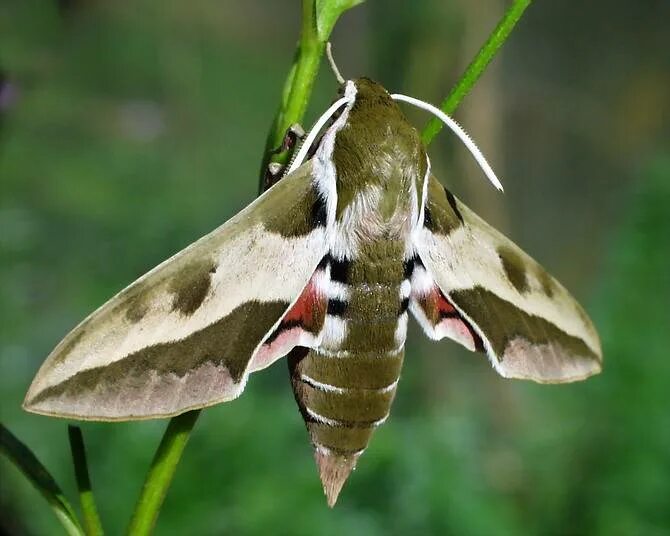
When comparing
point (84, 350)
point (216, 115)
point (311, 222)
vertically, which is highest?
point (311, 222)

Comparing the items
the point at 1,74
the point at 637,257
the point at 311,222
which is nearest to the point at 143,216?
the point at 637,257

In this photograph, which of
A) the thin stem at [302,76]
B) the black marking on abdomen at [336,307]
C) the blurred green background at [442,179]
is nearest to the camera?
the thin stem at [302,76]

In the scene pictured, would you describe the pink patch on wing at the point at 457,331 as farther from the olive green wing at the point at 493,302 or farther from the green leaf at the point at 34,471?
the green leaf at the point at 34,471

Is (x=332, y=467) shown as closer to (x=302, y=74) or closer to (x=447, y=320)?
(x=447, y=320)

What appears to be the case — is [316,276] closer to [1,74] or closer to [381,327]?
[381,327]

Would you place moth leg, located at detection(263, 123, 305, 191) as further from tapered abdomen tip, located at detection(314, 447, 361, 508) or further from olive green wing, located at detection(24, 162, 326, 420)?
tapered abdomen tip, located at detection(314, 447, 361, 508)

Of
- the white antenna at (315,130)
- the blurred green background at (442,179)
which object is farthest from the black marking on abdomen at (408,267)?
the blurred green background at (442,179)

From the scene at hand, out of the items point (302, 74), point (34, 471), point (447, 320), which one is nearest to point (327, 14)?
point (302, 74)
